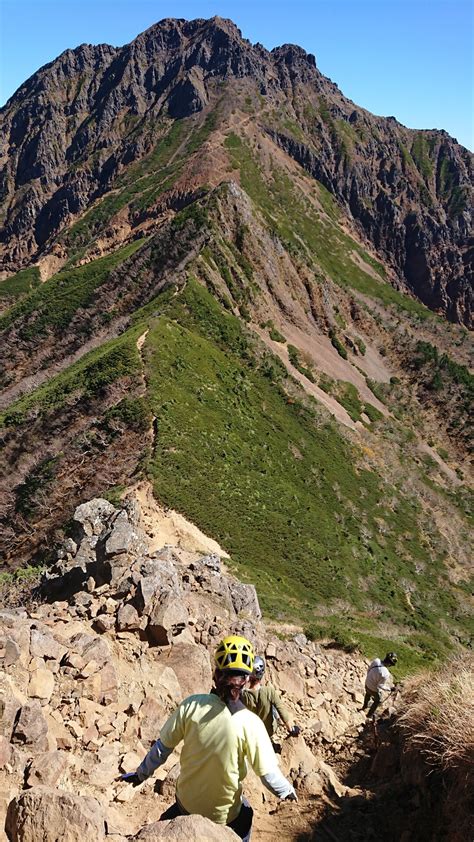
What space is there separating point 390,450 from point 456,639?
24259 mm

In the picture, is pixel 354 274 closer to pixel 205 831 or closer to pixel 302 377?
pixel 302 377

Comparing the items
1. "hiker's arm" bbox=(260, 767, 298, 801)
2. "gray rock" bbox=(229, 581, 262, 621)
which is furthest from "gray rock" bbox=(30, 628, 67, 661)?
"gray rock" bbox=(229, 581, 262, 621)

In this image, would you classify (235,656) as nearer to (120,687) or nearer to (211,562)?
(120,687)

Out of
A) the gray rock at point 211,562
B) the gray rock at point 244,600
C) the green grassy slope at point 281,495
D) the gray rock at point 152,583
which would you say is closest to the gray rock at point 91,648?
the gray rock at point 152,583

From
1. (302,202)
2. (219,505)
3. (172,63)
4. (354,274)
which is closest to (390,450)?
(219,505)

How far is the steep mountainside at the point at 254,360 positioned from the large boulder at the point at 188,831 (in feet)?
59.9

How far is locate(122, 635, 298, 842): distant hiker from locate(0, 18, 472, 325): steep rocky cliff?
450ft

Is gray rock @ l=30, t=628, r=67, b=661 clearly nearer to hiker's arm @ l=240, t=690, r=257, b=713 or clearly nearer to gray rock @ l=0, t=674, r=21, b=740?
gray rock @ l=0, t=674, r=21, b=740

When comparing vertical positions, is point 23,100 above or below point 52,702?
above

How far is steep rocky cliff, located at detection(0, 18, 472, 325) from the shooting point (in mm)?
150375

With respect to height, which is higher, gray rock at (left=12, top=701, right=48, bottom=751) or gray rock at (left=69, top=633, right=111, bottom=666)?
gray rock at (left=12, top=701, right=48, bottom=751)

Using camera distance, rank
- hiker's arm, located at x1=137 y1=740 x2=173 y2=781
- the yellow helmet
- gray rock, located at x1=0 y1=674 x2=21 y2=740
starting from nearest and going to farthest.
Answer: the yellow helmet, hiker's arm, located at x1=137 y1=740 x2=173 y2=781, gray rock, located at x1=0 y1=674 x2=21 y2=740

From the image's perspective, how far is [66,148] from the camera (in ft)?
562

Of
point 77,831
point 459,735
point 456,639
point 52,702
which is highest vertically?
point 459,735
